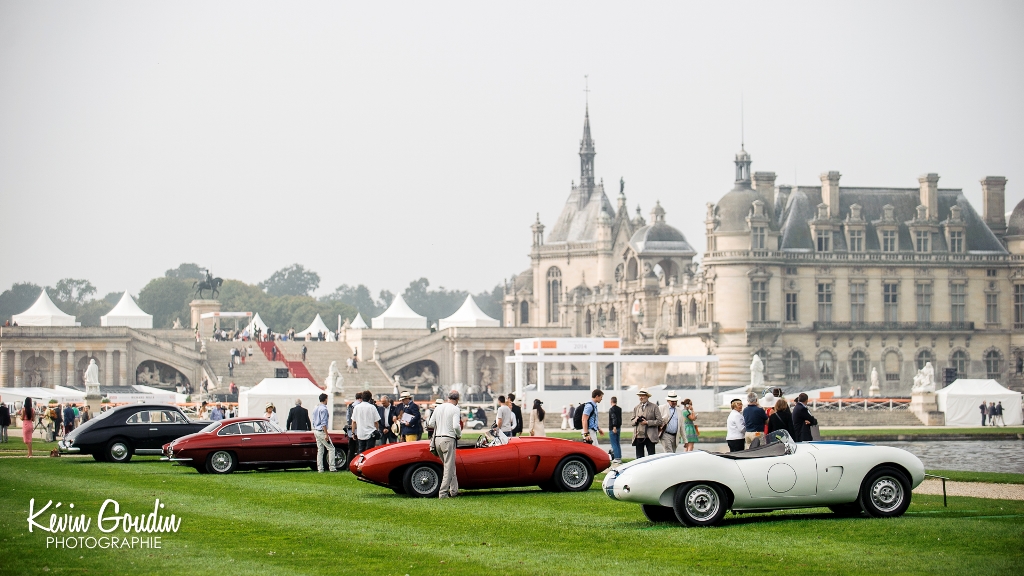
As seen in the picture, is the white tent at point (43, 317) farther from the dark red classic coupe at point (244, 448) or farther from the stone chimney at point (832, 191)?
the dark red classic coupe at point (244, 448)

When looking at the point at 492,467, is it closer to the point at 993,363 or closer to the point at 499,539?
the point at 499,539

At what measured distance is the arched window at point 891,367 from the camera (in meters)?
84.7

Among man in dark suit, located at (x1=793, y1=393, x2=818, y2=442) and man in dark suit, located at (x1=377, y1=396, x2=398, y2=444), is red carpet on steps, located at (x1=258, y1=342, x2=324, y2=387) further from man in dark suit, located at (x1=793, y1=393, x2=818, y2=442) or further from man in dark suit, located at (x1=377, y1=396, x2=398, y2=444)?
man in dark suit, located at (x1=793, y1=393, x2=818, y2=442)

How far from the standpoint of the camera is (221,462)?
92.1 feet

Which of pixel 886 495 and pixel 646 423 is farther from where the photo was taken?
pixel 646 423

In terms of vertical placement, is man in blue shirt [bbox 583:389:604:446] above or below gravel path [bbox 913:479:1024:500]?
above

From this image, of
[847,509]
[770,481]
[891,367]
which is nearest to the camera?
[770,481]

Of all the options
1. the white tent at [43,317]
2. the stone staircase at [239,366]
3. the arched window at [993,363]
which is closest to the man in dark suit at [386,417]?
the stone staircase at [239,366]

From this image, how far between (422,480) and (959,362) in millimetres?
69565

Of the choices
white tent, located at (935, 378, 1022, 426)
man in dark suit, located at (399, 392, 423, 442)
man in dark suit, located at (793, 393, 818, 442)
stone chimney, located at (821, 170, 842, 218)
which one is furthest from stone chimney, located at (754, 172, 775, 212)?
man in dark suit, located at (793, 393, 818, 442)

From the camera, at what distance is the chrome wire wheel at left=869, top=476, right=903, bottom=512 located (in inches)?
694

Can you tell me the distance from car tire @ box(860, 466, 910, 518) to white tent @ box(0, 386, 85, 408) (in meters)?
54.0

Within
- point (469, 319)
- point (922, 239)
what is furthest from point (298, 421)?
point (469, 319)

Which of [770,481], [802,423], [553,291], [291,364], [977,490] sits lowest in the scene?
[977,490]
